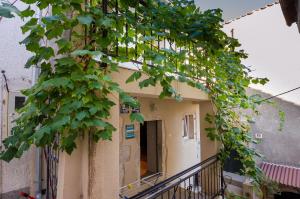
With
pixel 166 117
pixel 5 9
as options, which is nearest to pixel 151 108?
pixel 166 117

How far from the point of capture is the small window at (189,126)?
7449 millimetres

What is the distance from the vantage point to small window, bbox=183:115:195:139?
745 cm

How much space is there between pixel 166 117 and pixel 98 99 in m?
4.88

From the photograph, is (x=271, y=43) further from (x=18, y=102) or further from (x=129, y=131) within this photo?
(x=18, y=102)

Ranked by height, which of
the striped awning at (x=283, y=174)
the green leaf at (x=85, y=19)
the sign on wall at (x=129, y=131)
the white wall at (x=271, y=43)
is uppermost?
the white wall at (x=271, y=43)

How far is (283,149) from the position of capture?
28.9ft

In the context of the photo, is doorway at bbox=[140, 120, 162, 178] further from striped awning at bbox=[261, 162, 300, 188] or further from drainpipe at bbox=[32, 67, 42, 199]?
striped awning at bbox=[261, 162, 300, 188]

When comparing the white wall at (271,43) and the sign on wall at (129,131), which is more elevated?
the white wall at (271,43)

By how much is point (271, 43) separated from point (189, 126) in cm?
405

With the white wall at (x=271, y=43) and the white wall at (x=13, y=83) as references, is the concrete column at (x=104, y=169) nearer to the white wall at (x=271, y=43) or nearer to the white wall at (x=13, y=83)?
the white wall at (x=13, y=83)

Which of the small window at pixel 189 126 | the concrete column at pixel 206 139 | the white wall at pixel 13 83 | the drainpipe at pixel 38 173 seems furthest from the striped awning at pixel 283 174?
the white wall at pixel 13 83

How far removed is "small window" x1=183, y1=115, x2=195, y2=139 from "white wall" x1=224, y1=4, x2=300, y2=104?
283 centimetres

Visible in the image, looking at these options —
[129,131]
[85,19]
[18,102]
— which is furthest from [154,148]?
[85,19]

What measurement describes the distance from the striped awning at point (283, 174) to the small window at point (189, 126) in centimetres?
346
